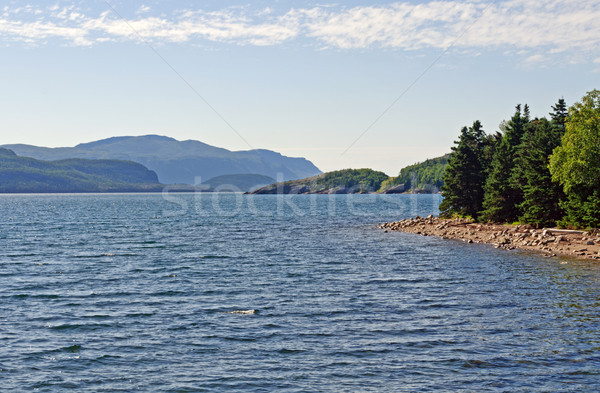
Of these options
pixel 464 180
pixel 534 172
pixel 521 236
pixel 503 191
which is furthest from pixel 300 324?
pixel 464 180

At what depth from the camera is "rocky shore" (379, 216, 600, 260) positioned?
175 ft

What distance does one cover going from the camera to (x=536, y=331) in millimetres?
26016

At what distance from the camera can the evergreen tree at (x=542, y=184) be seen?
221 ft

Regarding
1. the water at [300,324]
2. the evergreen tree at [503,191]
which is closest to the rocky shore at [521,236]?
the evergreen tree at [503,191]

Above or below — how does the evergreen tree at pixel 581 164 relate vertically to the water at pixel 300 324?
above

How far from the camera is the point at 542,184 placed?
68.1 meters

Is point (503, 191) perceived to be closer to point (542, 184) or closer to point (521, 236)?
point (542, 184)

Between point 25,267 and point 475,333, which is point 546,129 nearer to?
point 475,333

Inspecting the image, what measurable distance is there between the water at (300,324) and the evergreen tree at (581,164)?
14.1 metres

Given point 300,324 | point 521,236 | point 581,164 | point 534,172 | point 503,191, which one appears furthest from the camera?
point 503,191

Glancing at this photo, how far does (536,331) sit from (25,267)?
41.1 metres

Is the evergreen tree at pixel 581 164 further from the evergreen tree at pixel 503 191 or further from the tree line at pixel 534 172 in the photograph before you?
the evergreen tree at pixel 503 191

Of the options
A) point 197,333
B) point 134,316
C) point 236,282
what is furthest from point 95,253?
point 197,333

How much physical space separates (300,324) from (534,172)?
50882 mm
